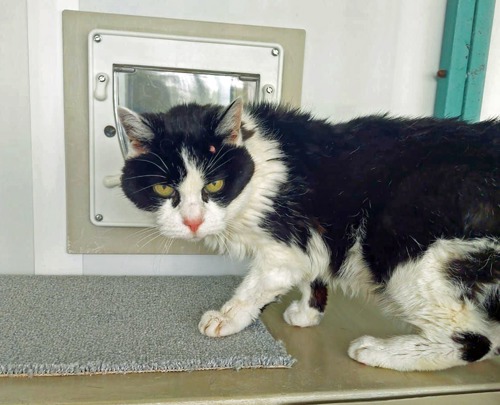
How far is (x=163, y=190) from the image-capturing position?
80cm

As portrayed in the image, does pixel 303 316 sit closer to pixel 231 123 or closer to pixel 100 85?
pixel 231 123

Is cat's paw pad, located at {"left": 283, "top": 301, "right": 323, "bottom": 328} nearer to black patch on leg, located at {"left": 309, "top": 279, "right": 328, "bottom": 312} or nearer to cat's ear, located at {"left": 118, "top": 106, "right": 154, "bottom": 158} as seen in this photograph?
black patch on leg, located at {"left": 309, "top": 279, "right": 328, "bottom": 312}

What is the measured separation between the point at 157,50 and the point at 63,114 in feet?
1.06

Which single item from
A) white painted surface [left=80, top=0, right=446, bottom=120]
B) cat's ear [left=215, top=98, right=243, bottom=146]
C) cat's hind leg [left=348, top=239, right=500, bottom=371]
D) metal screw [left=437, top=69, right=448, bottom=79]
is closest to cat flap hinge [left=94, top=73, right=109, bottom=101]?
white painted surface [left=80, top=0, right=446, bottom=120]

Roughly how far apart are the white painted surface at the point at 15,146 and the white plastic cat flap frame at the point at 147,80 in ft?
0.64

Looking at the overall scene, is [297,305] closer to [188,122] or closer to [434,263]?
[434,263]

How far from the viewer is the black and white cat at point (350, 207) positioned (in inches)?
27.5

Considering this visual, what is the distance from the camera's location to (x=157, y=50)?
1154 millimetres

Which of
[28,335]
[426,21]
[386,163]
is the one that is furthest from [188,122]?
[426,21]

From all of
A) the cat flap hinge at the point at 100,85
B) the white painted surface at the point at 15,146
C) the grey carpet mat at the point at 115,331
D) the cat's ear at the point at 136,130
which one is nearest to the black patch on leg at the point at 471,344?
the grey carpet mat at the point at 115,331

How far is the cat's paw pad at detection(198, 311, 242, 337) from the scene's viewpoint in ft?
2.68

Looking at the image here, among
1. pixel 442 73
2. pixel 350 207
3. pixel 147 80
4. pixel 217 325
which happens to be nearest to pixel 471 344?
pixel 350 207

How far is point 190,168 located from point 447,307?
507 mm

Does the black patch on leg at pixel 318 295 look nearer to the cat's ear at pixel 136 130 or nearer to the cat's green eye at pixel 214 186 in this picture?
the cat's green eye at pixel 214 186
